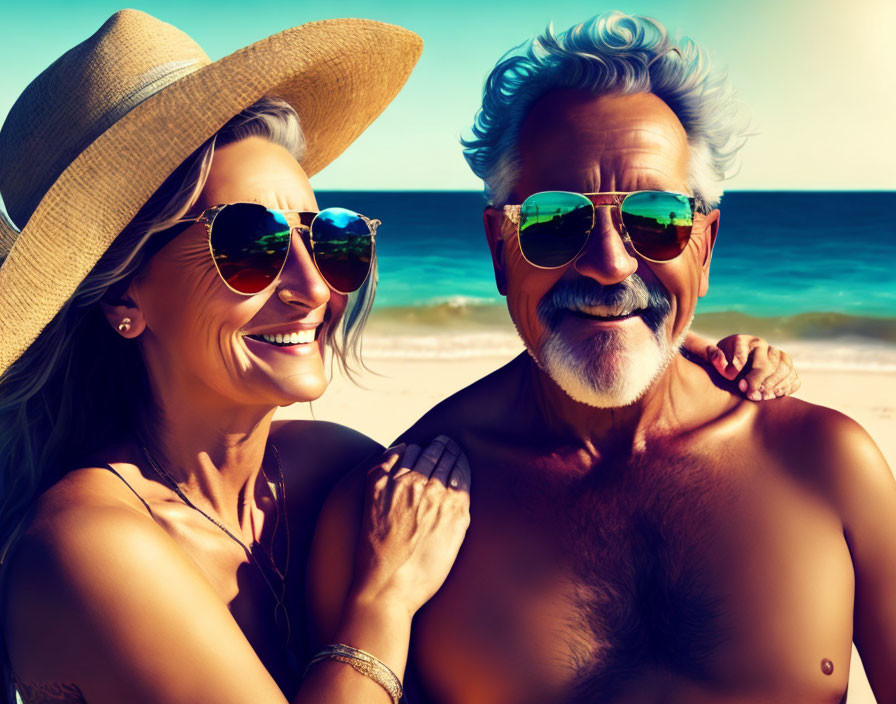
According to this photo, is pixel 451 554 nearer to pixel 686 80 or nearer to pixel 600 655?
pixel 600 655

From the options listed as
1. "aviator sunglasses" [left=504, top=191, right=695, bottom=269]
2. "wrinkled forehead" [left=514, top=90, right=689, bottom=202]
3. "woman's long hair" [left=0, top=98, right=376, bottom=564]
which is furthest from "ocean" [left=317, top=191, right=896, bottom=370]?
"aviator sunglasses" [left=504, top=191, right=695, bottom=269]

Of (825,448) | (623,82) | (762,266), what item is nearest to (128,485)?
(623,82)

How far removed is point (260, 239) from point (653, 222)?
1.04m

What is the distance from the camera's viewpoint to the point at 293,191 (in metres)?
2.45

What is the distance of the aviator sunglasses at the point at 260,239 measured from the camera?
2.33 meters

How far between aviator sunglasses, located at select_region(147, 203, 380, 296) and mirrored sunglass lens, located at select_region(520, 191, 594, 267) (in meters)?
0.54

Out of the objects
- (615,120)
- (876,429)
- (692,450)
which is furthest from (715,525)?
(876,429)

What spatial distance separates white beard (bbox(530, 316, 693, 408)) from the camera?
2363 millimetres

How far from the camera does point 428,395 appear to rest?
399 inches

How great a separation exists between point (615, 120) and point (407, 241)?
35.2 metres

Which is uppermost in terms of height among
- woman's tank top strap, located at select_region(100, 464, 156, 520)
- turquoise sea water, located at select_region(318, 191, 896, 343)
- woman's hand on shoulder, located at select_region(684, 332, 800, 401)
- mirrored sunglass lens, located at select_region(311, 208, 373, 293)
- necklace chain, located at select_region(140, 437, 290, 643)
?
mirrored sunglass lens, located at select_region(311, 208, 373, 293)

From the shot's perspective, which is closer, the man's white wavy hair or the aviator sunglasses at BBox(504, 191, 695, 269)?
the aviator sunglasses at BBox(504, 191, 695, 269)

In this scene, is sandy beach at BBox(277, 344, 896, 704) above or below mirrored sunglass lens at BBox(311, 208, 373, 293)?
below

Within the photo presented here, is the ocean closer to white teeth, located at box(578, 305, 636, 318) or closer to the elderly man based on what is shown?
the elderly man
